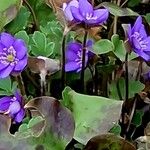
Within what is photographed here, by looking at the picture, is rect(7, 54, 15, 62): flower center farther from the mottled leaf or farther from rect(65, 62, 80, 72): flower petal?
the mottled leaf

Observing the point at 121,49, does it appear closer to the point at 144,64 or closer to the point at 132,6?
the point at 144,64

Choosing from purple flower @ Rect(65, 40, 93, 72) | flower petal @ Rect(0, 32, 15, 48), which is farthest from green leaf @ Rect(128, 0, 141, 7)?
flower petal @ Rect(0, 32, 15, 48)

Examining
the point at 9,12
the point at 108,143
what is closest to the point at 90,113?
the point at 108,143

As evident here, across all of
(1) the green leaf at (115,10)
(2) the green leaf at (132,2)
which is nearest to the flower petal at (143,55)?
(1) the green leaf at (115,10)

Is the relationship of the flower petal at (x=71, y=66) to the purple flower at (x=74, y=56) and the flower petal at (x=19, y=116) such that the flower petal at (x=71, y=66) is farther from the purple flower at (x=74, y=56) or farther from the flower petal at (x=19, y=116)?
the flower petal at (x=19, y=116)

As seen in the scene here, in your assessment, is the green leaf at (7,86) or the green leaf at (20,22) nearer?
the green leaf at (7,86)
